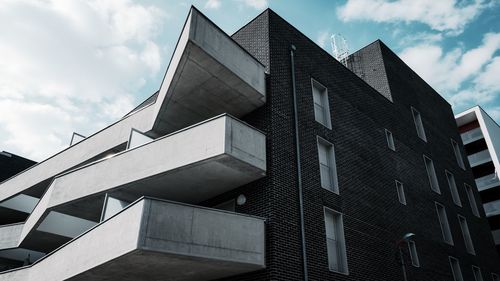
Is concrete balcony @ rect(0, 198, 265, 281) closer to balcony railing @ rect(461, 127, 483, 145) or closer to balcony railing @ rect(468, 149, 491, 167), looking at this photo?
balcony railing @ rect(468, 149, 491, 167)

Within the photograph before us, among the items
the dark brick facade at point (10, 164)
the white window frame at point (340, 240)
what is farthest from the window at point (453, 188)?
the dark brick facade at point (10, 164)

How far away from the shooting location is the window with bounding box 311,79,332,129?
15.2 metres

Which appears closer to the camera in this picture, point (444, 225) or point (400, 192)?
point (400, 192)

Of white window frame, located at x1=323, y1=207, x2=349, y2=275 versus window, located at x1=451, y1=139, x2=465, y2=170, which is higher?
window, located at x1=451, y1=139, x2=465, y2=170

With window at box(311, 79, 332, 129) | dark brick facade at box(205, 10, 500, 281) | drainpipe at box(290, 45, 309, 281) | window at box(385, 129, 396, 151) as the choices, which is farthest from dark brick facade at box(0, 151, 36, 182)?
window at box(385, 129, 396, 151)

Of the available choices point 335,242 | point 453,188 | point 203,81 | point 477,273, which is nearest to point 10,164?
point 203,81

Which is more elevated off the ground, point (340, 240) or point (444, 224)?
point (444, 224)

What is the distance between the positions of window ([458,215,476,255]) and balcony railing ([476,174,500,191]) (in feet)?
66.2

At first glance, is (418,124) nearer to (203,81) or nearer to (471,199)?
(471,199)

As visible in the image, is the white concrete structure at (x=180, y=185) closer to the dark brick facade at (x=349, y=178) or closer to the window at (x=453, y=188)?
the dark brick facade at (x=349, y=178)

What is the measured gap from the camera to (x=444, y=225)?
19.2 m

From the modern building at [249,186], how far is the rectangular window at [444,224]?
0.26ft

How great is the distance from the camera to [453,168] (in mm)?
23141

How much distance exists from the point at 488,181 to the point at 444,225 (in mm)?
23452
